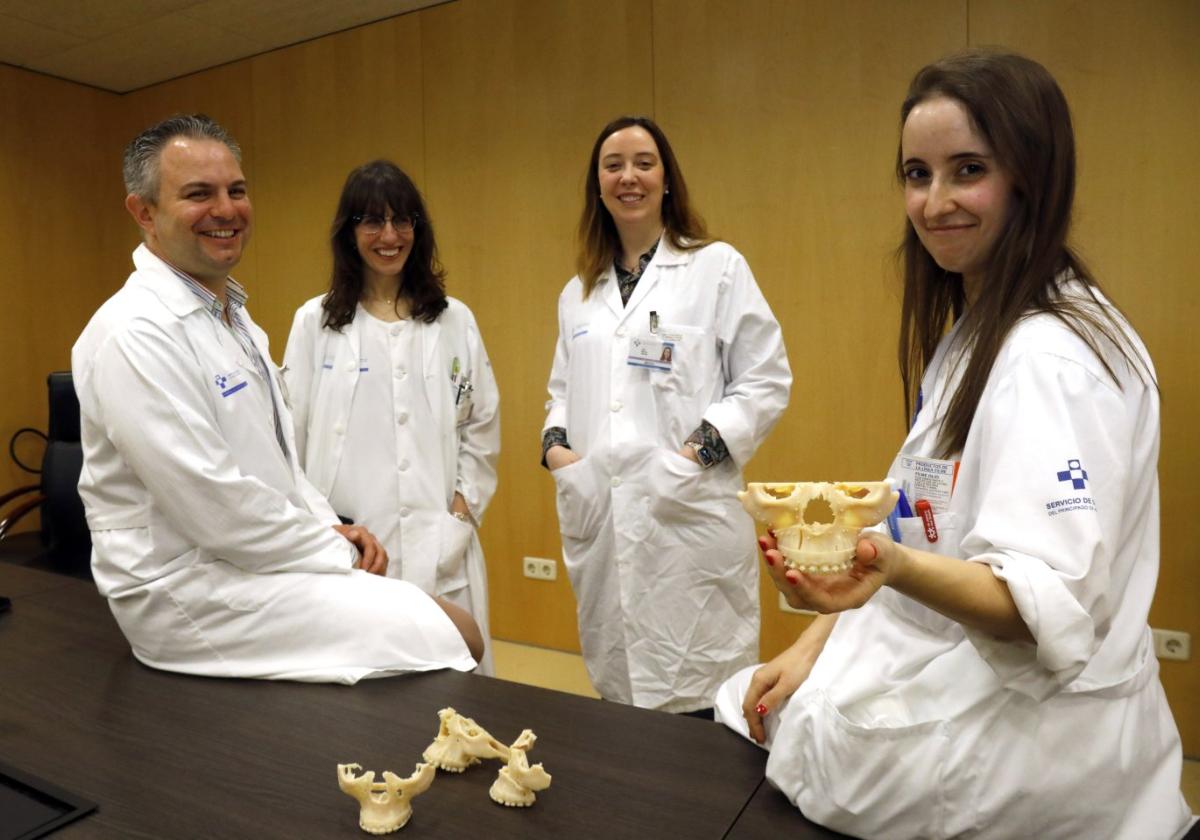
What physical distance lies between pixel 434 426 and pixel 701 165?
1.68 m

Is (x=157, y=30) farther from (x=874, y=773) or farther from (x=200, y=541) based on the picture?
(x=874, y=773)

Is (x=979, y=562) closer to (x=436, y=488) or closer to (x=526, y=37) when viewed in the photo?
(x=436, y=488)

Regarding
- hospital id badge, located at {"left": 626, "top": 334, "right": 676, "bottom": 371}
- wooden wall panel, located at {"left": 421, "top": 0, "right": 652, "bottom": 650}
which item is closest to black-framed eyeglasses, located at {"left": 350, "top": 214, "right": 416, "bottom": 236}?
hospital id badge, located at {"left": 626, "top": 334, "right": 676, "bottom": 371}

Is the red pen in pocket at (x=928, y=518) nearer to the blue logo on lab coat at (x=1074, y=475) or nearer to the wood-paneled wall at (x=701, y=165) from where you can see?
the blue logo on lab coat at (x=1074, y=475)

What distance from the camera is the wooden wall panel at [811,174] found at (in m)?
3.17

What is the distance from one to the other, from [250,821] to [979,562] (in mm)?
980

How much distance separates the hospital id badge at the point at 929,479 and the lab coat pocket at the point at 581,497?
54.1 inches

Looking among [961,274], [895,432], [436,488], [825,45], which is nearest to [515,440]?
[436,488]

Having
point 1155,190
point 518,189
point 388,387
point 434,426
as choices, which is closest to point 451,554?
point 434,426

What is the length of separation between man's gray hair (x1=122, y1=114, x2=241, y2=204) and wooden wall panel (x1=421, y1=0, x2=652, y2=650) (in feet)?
6.89

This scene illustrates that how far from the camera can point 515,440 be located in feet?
13.6

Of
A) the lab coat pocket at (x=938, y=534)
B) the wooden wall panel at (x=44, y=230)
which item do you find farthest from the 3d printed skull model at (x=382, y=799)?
the wooden wall panel at (x=44, y=230)

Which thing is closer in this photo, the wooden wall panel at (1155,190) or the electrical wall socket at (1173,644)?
the wooden wall panel at (1155,190)

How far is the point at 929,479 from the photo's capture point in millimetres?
1132
